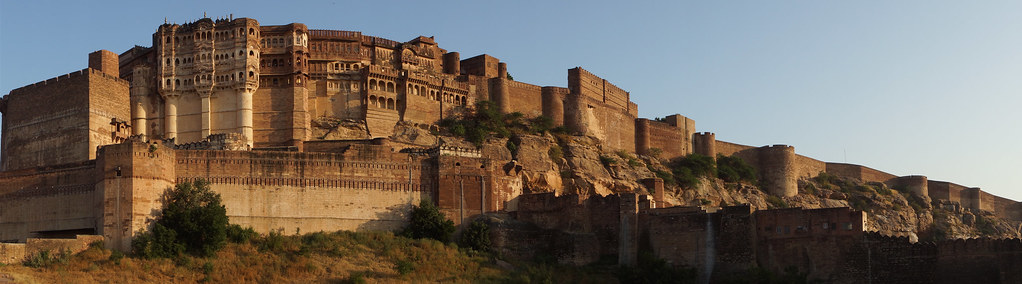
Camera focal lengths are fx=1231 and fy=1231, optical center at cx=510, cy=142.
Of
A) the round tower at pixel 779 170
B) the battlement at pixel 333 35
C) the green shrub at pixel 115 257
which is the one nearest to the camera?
the green shrub at pixel 115 257

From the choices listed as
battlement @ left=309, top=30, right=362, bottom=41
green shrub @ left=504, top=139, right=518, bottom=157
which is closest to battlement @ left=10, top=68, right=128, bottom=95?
battlement @ left=309, top=30, right=362, bottom=41

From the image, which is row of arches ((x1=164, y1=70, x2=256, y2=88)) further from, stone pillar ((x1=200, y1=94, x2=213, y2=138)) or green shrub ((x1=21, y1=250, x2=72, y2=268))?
green shrub ((x1=21, y1=250, x2=72, y2=268))

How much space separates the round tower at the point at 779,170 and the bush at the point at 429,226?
3359 cm

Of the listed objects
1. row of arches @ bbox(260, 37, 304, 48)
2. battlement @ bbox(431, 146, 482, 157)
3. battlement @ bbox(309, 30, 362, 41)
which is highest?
battlement @ bbox(309, 30, 362, 41)

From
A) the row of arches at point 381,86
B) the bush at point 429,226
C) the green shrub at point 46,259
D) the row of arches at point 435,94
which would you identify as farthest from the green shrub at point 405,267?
the row of arches at point 435,94

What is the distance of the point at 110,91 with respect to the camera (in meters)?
59.3

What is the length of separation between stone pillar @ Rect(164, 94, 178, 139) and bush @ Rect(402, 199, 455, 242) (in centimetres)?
1584

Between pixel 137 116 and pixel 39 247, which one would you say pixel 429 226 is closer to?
pixel 39 247

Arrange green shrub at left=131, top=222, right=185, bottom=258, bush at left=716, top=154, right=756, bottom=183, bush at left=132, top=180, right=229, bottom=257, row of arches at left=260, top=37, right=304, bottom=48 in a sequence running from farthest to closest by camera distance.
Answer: bush at left=716, top=154, right=756, bottom=183
row of arches at left=260, top=37, right=304, bottom=48
bush at left=132, top=180, right=229, bottom=257
green shrub at left=131, top=222, right=185, bottom=258

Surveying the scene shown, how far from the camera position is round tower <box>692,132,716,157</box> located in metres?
81.0

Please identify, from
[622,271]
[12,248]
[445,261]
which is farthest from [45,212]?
[622,271]

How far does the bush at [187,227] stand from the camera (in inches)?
1797

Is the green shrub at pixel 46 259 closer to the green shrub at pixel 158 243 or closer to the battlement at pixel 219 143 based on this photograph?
the green shrub at pixel 158 243

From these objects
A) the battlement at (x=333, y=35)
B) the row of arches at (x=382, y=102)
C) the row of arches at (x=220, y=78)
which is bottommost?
the row of arches at (x=382, y=102)
